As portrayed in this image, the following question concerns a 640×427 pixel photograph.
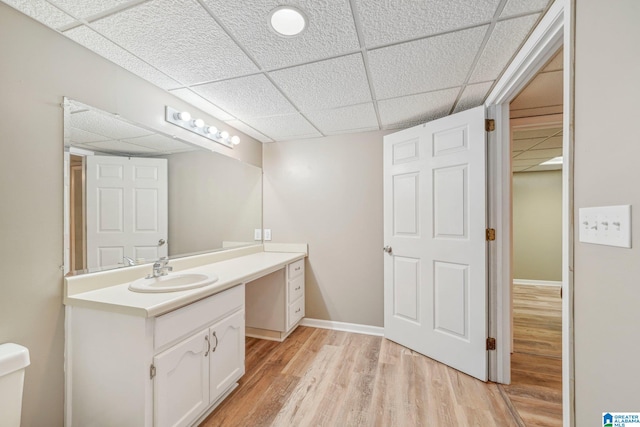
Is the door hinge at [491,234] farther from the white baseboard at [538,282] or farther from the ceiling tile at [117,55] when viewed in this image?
the white baseboard at [538,282]

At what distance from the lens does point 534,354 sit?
2236 millimetres

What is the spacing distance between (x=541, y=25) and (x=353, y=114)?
1.28m

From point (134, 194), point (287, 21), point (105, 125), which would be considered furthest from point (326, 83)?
point (134, 194)

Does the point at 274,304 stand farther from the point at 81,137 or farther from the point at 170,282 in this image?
the point at 81,137

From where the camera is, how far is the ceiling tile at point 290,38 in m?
1.08

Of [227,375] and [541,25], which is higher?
[541,25]

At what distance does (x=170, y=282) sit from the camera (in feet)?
5.33

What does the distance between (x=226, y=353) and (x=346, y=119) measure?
2.06 metres

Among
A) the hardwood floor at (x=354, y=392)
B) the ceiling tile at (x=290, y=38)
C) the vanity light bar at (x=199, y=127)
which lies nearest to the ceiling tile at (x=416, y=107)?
the ceiling tile at (x=290, y=38)
